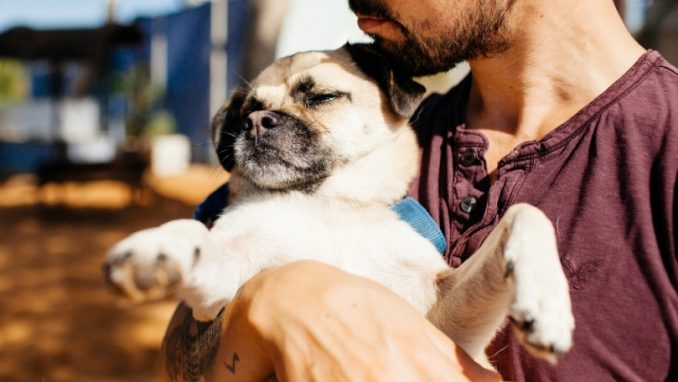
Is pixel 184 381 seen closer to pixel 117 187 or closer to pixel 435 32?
pixel 435 32

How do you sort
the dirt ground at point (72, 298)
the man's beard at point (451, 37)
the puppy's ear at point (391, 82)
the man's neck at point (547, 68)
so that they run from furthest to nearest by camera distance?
the dirt ground at point (72, 298)
the puppy's ear at point (391, 82)
the man's beard at point (451, 37)
the man's neck at point (547, 68)

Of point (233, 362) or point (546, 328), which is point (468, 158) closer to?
point (546, 328)

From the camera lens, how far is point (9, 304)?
6.38 m

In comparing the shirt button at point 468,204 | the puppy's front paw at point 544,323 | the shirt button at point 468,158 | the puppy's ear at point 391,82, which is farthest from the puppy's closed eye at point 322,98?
the puppy's front paw at point 544,323

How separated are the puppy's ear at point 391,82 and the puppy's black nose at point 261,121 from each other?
478 millimetres

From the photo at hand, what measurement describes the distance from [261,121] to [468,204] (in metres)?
0.90

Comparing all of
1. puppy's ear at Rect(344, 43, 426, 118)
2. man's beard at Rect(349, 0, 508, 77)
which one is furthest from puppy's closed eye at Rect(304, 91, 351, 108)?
man's beard at Rect(349, 0, 508, 77)

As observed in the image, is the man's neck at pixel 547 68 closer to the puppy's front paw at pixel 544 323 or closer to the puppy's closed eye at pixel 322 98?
the puppy's closed eye at pixel 322 98

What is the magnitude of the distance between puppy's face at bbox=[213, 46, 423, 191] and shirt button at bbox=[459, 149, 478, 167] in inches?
20.3

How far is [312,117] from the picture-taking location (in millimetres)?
2713

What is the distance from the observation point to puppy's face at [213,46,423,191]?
8.48ft

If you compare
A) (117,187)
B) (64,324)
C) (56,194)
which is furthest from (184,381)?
(117,187)

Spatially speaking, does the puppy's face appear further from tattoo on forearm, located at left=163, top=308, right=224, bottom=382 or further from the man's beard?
tattoo on forearm, located at left=163, top=308, right=224, bottom=382

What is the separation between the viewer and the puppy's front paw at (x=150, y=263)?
5.09 feet
